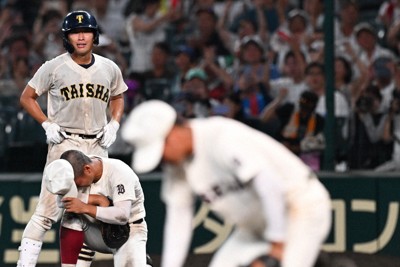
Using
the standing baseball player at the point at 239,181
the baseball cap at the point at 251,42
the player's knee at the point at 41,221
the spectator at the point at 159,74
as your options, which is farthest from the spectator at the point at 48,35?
the standing baseball player at the point at 239,181

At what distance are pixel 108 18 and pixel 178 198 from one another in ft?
29.3

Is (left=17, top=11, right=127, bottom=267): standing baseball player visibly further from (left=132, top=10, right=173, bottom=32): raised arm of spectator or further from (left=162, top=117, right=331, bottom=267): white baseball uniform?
(left=132, top=10, right=173, bottom=32): raised arm of spectator

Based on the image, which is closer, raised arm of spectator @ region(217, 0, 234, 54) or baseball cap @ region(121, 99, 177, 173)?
baseball cap @ region(121, 99, 177, 173)

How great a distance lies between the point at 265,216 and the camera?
19.1 feet

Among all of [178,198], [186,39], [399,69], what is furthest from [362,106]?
[178,198]

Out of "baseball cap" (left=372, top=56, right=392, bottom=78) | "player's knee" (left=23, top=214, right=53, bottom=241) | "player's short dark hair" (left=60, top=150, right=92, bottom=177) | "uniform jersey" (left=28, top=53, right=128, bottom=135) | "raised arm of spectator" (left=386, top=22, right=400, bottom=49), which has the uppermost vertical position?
"uniform jersey" (left=28, top=53, right=128, bottom=135)

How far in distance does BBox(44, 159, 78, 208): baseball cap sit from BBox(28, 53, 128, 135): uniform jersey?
110 centimetres

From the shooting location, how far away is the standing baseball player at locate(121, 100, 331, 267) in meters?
5.79

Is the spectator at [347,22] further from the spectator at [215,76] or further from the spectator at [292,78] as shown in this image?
the spectator at [215,76]

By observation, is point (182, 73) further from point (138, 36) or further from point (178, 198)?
point (178, 198)

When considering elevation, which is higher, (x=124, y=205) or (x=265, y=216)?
(x=265, y=216)

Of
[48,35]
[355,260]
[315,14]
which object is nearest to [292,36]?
[315,14]

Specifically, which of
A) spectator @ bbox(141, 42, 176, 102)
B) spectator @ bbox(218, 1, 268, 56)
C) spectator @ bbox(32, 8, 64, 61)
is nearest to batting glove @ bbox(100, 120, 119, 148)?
spectator @ bbox(141, 42, 176, 102)

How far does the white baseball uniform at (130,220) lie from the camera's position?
8555mm
